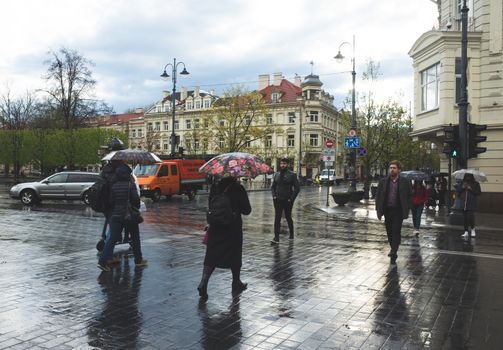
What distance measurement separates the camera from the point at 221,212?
5.95 m

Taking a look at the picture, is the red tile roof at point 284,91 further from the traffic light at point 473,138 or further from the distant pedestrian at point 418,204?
the distant pedestrian at point 418,204

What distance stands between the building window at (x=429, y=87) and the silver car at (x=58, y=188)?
53.8ft

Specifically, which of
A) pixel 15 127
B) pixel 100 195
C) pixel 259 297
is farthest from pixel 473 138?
pixel 15 127

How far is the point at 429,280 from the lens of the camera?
7.38 meters

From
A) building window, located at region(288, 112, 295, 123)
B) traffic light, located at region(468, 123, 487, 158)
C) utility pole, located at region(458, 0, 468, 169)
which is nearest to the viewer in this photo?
traffic light, located at region(468, 123, 487, 158)

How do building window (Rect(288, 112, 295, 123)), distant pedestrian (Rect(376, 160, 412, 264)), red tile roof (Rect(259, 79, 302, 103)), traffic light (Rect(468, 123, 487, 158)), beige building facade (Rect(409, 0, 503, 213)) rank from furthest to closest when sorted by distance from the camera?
red tile roof (Rect(259, 79, 302, 103)) → building window (Rect(288, 112, 295, 123)) → beige building facade (Rect(409, 0, 503, 213)) → traffic light (Rect(468, 123, 487, 158)) → distant pedestrian (Rect(376, 160, 412, 264))

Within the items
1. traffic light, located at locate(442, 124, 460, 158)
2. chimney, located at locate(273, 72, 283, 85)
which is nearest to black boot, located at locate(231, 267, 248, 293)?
traffic light, located at locate(442, 124, 460, 158)

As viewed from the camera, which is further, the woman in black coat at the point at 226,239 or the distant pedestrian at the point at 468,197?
the distant pedestrian at the point at 468,197

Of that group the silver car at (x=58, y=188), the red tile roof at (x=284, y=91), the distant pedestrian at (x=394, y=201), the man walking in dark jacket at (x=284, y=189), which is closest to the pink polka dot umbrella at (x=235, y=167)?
the distant pedestrian at (x=394, y=201)

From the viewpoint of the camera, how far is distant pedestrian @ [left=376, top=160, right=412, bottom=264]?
877 cm

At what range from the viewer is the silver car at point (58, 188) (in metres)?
21.7

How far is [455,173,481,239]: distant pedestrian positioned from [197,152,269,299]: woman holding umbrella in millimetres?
8590

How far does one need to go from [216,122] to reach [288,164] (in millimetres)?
43467

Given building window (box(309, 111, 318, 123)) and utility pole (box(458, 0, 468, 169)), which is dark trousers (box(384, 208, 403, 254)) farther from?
building window (box(309, 111, 318, 123))
